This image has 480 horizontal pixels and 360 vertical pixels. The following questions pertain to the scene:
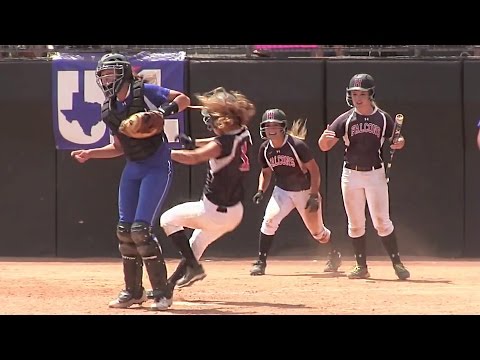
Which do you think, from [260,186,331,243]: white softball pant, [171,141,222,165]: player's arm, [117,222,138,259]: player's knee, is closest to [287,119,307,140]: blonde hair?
[260,186,331,243]: white softball pant

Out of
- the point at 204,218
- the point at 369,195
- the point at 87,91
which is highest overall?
the point at 87,91

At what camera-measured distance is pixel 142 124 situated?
7.87 m

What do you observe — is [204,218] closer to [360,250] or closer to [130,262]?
[130,262]

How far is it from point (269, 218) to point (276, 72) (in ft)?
8.72

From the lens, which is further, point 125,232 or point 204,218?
point 204,218

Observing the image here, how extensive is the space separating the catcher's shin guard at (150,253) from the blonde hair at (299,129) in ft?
15.1

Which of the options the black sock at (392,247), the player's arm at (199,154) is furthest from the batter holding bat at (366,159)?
the player's arm at (199,154)

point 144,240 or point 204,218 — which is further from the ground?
point 204,218

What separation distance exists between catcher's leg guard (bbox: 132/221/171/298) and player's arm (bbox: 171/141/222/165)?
683mm

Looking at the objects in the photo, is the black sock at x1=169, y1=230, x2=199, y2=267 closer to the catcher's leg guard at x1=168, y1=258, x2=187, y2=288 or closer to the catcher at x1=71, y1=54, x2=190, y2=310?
the catcher's leg guard at x1=168, y1=258, x2=187, y2=288

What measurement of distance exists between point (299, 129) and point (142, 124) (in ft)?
18.5

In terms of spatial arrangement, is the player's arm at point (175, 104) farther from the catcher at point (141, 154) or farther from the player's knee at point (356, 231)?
the player's knee at point (356, 231)

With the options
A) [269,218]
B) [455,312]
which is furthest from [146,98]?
[269,218]

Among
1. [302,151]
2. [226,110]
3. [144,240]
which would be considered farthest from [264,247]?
[144,240]
